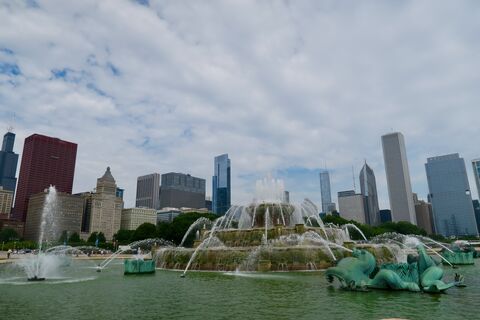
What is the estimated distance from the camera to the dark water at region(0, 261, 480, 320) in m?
11.0

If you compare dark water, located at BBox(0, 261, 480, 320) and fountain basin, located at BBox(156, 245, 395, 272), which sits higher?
fountain basin, located at BBox(156, 245, 395, 272)

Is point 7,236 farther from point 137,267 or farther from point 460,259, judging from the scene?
point 460,259

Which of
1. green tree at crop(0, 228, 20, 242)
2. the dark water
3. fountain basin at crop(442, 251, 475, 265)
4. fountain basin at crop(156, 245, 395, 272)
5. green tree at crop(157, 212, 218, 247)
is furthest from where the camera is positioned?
green tree at crop(0, 228, 20, 242)

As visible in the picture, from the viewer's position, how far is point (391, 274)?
15.4m

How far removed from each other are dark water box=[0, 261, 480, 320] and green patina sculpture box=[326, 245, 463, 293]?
0.61m

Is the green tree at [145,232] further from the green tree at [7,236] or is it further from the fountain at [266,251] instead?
the green tree at [7,236]

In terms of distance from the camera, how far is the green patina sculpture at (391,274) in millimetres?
14969

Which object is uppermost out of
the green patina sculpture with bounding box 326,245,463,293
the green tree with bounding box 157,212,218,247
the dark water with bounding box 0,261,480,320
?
the green tree with bounding box 157,212,218,247

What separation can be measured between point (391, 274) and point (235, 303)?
274 inches

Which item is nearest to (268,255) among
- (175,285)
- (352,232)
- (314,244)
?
(314,244)

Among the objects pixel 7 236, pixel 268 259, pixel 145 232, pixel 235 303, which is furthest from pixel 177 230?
pixel 7 236

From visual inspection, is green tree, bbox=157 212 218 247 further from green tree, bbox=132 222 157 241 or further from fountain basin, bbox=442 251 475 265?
fountain basin, bbox=442 251 475 265

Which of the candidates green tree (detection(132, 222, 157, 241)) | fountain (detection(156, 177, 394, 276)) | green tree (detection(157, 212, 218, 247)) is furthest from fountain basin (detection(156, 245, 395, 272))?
green tree (detection(132, 222, 157, 241))

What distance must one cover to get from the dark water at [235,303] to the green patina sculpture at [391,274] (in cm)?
61
